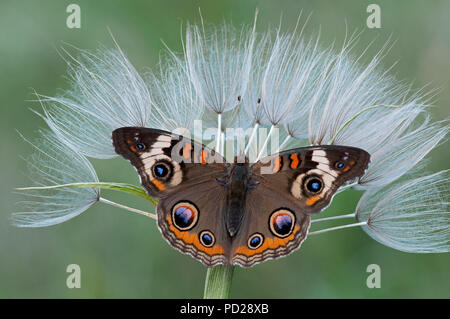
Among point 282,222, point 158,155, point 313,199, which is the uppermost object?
point 158,155

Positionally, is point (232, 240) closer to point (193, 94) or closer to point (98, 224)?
point (193, 94)

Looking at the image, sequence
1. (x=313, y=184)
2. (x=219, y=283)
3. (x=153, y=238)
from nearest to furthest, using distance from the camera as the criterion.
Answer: (x=219, y=283), (x=313, y=184), (x=153, y=238)

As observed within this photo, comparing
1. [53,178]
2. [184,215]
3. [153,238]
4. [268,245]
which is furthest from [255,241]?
[153,238]

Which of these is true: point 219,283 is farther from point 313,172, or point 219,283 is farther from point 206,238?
point 313,172

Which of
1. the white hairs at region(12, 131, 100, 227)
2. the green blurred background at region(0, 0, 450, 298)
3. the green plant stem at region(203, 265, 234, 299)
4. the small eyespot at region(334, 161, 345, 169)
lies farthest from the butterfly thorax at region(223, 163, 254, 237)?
the green blurred background at region(0, 0, 450, 298)

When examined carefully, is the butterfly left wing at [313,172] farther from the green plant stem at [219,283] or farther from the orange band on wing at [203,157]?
the green plant stem at [219,283]

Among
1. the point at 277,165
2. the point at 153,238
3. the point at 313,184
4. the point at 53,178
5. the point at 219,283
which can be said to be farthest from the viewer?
the point at 153,238

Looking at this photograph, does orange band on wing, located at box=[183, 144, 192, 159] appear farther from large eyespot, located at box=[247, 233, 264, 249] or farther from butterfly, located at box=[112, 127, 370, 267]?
large eyespot, located at box=[247, 233, 264, 249]
